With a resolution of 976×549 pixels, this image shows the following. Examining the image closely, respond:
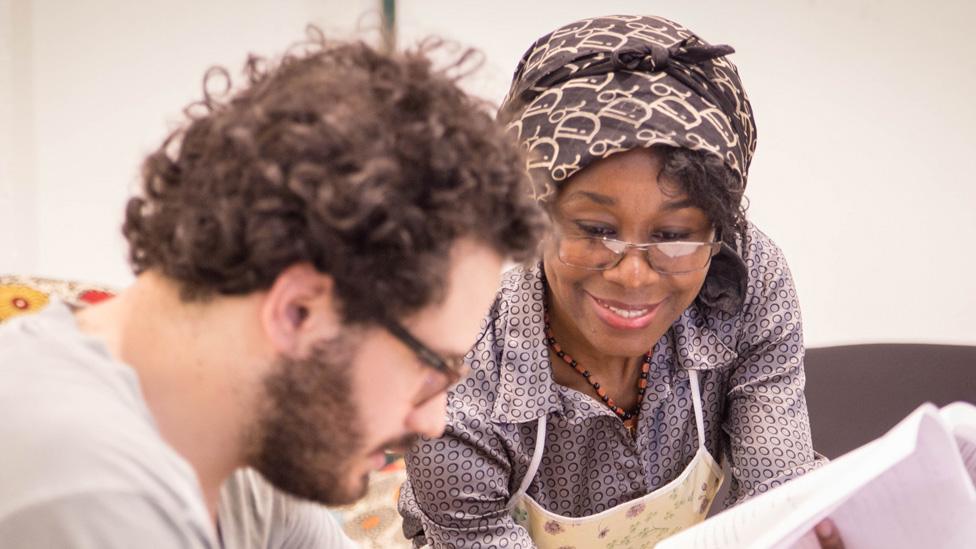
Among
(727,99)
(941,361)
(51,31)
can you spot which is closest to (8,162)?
(51,31)

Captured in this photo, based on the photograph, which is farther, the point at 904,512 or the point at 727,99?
the point at 727,99

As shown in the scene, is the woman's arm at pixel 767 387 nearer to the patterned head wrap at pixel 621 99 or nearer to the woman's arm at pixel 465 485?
the patterned head wrap at pixel 621 99

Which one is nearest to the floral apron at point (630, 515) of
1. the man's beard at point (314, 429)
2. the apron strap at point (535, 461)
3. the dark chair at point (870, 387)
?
the apron strap at point (535, 461)

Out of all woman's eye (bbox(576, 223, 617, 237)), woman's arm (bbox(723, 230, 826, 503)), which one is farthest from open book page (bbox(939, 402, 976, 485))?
woman's eye (bbox(576, 223, 617, 237))

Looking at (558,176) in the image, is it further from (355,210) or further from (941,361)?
(941,361)

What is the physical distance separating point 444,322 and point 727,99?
0.63 m

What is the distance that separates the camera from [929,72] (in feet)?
7.16

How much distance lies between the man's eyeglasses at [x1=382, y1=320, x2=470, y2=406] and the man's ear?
0.05m

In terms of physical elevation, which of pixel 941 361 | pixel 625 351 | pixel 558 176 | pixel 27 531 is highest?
pixel 558 176

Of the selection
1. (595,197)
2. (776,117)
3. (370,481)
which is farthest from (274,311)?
(776,117)

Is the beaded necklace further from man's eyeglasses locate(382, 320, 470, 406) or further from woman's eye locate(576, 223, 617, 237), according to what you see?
man's eyeglasses locate(382, 320, 470, 406)

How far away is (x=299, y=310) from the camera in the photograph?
64 cm

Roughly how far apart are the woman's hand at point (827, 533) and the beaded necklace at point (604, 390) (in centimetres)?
35

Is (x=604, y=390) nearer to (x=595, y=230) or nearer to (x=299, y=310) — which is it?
(x=595, y=230)
